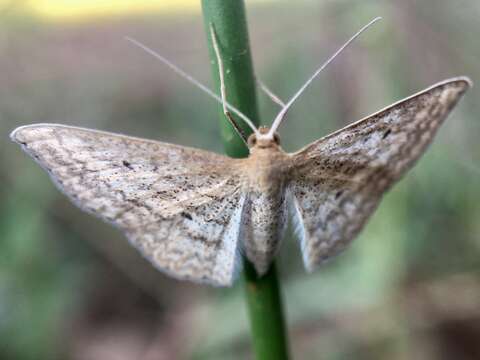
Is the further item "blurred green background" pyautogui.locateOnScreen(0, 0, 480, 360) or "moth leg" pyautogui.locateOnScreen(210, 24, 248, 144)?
"blurred green background" pyautogui.locateOnScreen(0, 0, 480, 360)

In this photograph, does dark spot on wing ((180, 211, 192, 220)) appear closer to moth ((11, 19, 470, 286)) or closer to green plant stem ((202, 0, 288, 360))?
moth ((11, 19, 470, 286))

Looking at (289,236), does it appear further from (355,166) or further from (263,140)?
(263,140)

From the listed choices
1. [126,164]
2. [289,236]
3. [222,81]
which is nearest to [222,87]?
[222,81]

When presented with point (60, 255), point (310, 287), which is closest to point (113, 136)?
point (310, 287)

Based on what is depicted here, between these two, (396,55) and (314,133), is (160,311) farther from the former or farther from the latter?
(396,55)

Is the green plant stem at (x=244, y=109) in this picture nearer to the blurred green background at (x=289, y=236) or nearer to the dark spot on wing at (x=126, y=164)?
the dark spot on wing at (x=126, y=164)

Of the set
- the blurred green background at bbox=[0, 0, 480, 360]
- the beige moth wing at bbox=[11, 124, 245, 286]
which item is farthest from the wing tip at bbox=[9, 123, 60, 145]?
the blurred green background at bbox=[0, 0, 480, 360]
